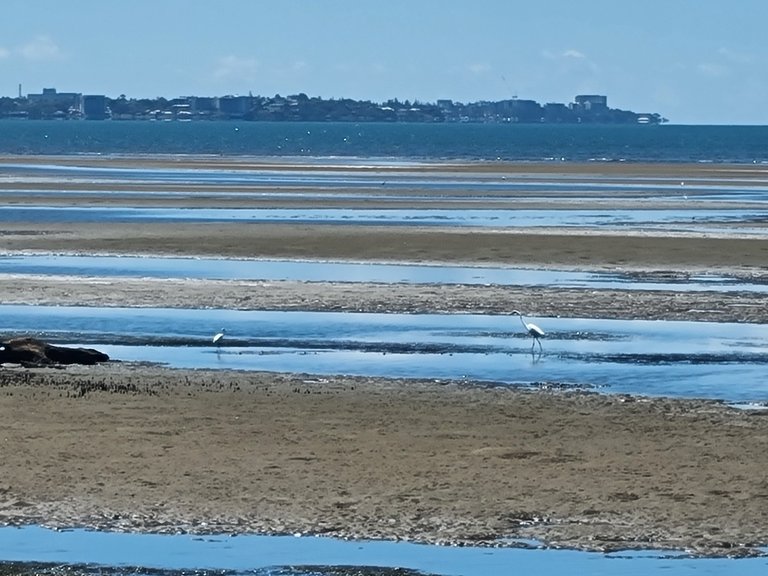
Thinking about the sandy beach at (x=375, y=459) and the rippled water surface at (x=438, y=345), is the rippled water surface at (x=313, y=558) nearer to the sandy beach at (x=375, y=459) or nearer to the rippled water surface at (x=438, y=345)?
the sandy beach at (x=375, y=459)

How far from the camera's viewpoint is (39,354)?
685 inches

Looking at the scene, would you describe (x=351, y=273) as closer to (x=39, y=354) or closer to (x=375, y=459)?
(x=39, y=354)

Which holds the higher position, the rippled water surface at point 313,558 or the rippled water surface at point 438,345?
the rippled water surface at point 313,558

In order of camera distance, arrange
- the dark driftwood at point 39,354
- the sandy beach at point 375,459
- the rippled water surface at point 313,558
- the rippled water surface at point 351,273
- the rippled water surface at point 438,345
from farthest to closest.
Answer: the rippled water surface at point 351,273
the rippled water surface at point 438,345
the dark driftwood at point 39,354
the sandy beach at point 375,459
the rippled water surface at point 313,558

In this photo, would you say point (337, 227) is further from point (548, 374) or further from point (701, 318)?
point (548, 374)

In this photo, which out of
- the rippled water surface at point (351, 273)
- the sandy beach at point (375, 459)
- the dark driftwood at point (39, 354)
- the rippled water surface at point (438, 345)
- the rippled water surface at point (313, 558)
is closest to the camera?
the rippled water surface at point (313, 558)

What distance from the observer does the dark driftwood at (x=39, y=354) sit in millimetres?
17328

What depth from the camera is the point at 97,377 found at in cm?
1677

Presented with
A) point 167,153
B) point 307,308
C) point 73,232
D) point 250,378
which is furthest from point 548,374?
point 167,153

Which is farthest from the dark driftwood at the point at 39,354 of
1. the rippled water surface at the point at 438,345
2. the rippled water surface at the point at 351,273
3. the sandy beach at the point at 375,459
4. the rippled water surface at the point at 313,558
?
the rippled water surface at the point at 351,273

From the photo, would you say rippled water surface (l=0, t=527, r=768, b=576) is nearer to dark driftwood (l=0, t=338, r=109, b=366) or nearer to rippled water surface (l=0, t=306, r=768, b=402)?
rippled water surface (l=0, t=306, r=768, b=402)

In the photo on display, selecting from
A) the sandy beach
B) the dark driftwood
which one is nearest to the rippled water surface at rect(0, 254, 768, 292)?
the dark driftwood

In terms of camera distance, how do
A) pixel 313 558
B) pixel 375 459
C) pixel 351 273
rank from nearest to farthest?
pixel 313 558 < pixel 375 459 < pixel 351 273

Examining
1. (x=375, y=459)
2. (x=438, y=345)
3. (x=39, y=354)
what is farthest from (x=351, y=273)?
(x=375, y=459)
